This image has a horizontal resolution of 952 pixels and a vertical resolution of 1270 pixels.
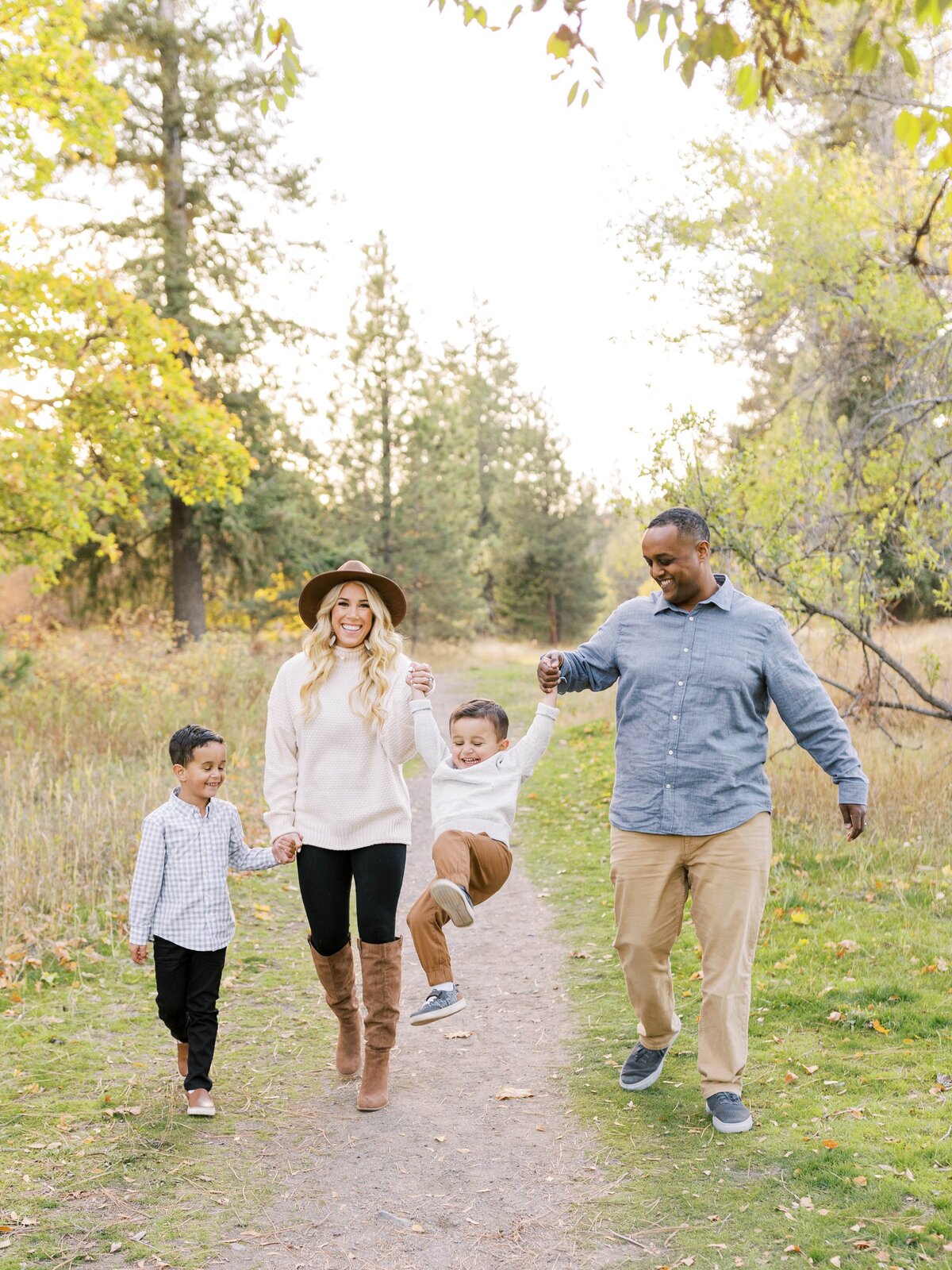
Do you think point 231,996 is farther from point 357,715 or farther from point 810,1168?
point 810,1168

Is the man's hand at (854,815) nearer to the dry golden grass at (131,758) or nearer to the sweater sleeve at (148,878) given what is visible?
the sweater sleeve at (148,878)

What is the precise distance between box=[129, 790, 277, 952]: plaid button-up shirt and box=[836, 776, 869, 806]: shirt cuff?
2.25 m

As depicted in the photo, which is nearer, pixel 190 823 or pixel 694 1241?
pixel 694 1241

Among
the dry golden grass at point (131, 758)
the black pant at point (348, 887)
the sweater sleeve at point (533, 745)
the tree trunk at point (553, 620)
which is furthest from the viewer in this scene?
the tree trunk at point (553, 620)

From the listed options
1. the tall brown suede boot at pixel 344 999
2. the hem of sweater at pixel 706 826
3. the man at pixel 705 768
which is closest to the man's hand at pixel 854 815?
the man at pixel 705 768

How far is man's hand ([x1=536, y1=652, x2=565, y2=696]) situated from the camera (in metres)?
4.42

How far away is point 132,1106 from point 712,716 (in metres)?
2.88

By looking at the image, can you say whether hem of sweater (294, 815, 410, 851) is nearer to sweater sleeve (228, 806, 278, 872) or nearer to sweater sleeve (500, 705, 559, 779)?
sweater sleeve (228, 806, 278, 872)

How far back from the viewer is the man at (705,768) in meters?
4.36

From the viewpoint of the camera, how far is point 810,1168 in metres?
4.04

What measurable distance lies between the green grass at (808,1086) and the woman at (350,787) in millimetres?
1048

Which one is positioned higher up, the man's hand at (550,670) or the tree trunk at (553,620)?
the man's hand at (550,670)

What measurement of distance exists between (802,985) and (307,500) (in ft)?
66.4

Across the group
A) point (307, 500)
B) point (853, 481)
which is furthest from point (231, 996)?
point (307, 500)
